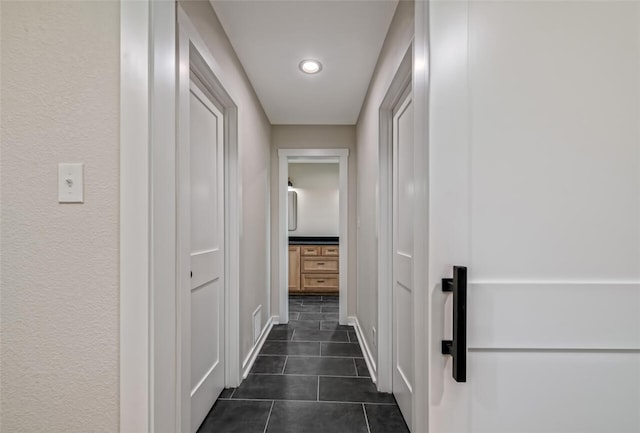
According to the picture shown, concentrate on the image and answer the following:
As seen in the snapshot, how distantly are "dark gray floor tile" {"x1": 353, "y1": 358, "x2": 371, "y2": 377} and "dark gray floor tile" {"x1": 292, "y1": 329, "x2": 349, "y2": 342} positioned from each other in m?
0.54

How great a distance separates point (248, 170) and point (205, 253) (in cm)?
96

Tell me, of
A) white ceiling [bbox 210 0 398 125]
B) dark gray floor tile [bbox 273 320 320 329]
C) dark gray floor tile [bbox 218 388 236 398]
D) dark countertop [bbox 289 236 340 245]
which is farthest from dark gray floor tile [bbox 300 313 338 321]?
white ceiling [bbox 210 0 398 125]

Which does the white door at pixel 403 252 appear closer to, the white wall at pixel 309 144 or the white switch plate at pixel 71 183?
the white switch plate at pixel 71 183

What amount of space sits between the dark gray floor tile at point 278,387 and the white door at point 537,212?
5.08 feet

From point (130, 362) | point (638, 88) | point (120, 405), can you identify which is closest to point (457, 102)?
point (638, 88)

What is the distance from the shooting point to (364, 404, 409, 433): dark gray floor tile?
6.20 ft

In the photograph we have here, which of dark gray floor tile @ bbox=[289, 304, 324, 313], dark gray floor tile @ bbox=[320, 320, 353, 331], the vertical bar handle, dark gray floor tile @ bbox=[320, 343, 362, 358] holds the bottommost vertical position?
dark gray floor tile @ bbox=[289, 304, 324, 313]

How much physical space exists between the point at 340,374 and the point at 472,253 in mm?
1990

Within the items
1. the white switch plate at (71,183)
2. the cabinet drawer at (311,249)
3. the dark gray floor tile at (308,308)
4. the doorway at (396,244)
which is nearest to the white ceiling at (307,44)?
the doorway at (396,244)

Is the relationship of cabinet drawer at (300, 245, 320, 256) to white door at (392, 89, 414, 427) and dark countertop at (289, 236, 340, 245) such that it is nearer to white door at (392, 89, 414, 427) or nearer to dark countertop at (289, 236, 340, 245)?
dark countertop at (289, 236, 340, 245)

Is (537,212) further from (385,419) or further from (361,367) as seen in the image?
(361,367)

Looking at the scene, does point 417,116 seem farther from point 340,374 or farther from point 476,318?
point 340,374

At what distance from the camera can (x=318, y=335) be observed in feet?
11.6

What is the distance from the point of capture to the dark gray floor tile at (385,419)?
189 centimetres
